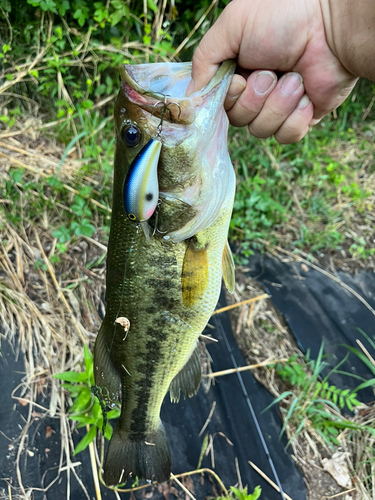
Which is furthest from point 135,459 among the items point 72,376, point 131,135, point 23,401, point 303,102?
point 303,102

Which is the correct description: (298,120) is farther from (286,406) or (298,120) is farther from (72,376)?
(286,406)

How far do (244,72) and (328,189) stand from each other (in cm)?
296

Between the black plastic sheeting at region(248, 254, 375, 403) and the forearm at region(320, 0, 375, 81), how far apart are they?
203cm

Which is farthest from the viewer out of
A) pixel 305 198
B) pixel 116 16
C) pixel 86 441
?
pixel 305 198

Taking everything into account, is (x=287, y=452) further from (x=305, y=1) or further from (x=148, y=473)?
(x=305, y=1)

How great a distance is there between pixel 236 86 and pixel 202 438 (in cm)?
204

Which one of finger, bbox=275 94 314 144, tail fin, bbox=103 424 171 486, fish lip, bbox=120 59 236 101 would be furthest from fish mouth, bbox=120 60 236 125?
tail fin, bbox=103 424 171 486

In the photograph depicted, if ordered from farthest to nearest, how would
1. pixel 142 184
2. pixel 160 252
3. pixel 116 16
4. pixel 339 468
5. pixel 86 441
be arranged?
pixel 116 16, pixel 339 468, pixel 86 441, pixel 160 252, pixel 142 184

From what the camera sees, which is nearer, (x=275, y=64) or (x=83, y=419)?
(x=275, y=64)

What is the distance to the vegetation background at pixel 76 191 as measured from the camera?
2062 mm

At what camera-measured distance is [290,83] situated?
1.30 m

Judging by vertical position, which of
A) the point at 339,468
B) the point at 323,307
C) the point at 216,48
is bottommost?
the point at 339,468

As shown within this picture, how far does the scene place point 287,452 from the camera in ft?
6.89

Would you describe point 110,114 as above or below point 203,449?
above
